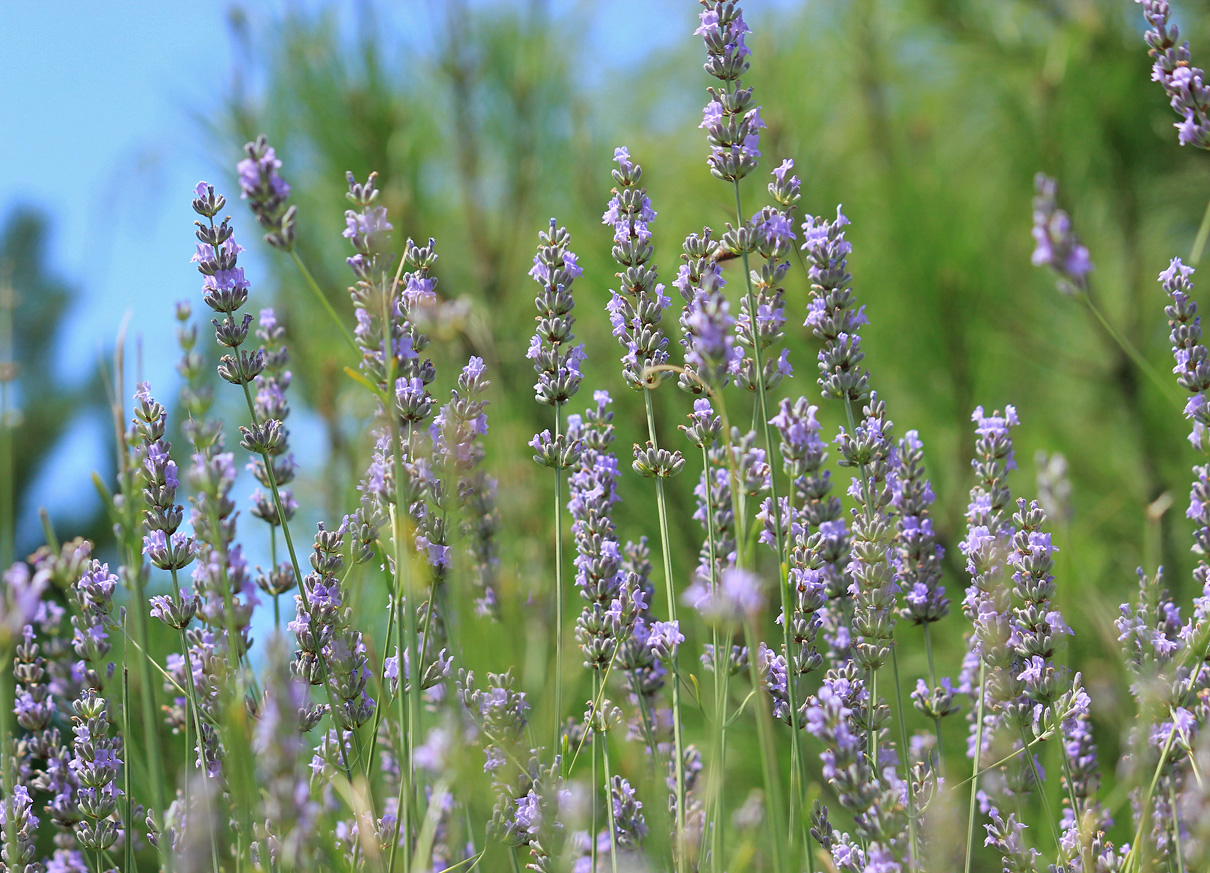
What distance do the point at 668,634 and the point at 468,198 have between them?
2.62 m

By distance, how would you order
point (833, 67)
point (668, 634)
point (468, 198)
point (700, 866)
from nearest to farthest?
1. point (700, 866)
2. point (668, 634)
3. point (468, 198)
4. point (833, 67)

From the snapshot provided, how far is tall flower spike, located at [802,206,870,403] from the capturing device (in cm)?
125

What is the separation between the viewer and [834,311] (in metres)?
1.26

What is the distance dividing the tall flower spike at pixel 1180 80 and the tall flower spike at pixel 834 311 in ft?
1.20

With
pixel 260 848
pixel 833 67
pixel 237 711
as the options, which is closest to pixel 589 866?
pixel 260 848

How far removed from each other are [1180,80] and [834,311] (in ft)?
1.41

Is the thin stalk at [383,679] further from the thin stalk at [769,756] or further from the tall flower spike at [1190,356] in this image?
the tall flower spike at [1190,356]

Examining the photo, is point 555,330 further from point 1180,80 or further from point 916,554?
point 1180,80

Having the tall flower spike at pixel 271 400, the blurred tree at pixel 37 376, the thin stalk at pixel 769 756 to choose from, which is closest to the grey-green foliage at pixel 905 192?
the tall flower spike at pixel 271 400

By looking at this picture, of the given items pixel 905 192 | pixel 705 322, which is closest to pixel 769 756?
pixel 705 322

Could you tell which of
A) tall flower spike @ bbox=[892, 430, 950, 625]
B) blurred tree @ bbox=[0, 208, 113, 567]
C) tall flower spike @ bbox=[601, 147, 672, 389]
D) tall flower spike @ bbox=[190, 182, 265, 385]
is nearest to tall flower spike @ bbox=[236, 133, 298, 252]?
tall flower spike @ bbox=[190, 182, 265, 385]

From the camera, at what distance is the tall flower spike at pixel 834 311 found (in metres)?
1.25

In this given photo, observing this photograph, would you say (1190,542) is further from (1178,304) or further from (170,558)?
(170,558)

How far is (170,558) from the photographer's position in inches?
46.8
